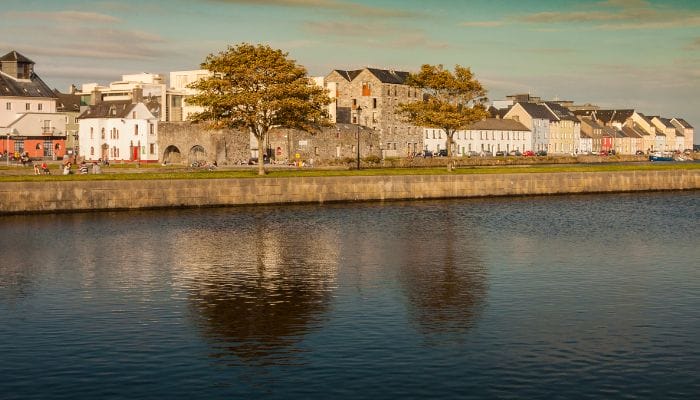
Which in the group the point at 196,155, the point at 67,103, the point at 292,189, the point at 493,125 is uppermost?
the point at 67,103

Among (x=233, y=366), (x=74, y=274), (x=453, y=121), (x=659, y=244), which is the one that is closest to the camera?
(x=233, y=366)

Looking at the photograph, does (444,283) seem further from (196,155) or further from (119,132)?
(119,132)

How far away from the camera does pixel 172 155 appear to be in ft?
399

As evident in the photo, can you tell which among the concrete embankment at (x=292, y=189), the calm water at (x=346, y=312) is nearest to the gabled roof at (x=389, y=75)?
the concrete embankment at (x=292, y=189)

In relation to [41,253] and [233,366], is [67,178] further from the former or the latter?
[233,366]

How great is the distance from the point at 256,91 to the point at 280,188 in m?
12.4

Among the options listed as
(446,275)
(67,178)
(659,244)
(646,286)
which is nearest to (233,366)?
(446,275)

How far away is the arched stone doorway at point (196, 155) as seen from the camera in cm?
11712

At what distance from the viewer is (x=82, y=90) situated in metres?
199

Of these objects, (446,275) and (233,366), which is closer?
→ (233,366)

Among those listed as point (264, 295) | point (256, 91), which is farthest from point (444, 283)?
point (256, 91)

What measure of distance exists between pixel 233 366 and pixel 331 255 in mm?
19995

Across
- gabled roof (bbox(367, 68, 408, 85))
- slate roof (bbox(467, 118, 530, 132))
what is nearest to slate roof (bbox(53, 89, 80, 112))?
gabled roof (bbox(367, 68, 408, 85))

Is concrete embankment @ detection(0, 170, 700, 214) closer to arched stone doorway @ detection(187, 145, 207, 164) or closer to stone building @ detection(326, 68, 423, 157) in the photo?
arched stone doorway @ detection(187, 145, 207, 164)
